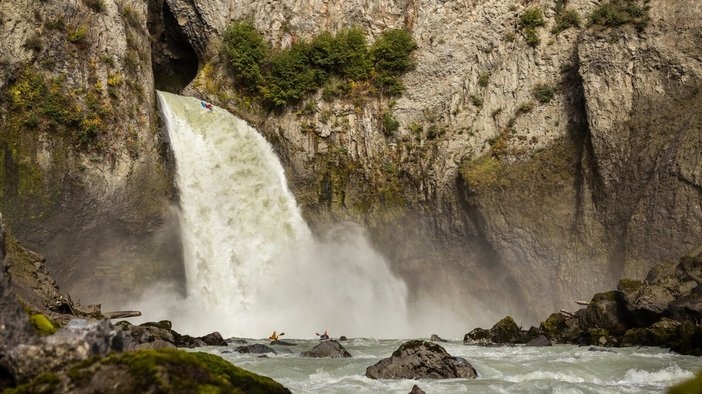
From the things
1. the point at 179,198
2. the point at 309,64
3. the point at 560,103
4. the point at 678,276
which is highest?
the point at 309,64

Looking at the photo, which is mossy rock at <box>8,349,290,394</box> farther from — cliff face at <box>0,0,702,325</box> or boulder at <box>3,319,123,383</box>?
cliff face at <box>0,0,702,325</box>

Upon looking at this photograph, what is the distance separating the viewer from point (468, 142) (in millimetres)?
34531

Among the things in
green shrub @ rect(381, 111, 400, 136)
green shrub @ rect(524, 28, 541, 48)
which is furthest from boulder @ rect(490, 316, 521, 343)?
green shrub @ rect(524, 28, 541, 48)

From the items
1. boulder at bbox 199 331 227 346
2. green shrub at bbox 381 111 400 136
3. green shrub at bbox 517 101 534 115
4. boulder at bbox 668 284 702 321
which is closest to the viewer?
boulder at bbox 668 284 702 321

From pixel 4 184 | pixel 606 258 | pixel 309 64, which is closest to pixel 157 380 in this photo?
pixel 4 184

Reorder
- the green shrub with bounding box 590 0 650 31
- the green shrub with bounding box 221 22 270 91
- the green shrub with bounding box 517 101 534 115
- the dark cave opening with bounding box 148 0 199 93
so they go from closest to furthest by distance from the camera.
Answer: the green shrub with bounding box 590 0 650 31 → the green shrub with bounding box 517 101 534 115 → the green shrub with bounding box 221 22 270 91 → the dark cave opening with bounding box 148 0 199 93

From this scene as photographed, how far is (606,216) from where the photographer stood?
28531 mm

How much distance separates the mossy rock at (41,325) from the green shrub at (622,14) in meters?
29.8

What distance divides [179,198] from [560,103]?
2009 cm

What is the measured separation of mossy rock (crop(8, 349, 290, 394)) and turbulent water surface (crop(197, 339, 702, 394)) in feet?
22.4

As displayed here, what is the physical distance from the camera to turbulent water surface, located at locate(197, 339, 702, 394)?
12.6 meters

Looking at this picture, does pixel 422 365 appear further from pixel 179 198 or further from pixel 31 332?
pixel 179 198

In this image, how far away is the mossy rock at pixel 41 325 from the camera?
312 inches

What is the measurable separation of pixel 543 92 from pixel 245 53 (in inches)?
701
